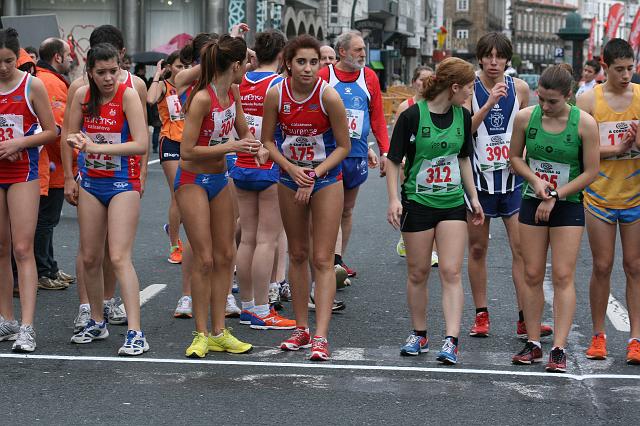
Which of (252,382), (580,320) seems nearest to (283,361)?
(252,382)

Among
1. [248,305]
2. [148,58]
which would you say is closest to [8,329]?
[248,305]

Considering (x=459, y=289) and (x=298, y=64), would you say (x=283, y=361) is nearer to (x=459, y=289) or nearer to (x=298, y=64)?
(x=459, y=289)

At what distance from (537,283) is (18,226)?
10.4 ft

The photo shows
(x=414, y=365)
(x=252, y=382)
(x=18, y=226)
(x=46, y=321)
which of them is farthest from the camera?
(x=46, y=321)

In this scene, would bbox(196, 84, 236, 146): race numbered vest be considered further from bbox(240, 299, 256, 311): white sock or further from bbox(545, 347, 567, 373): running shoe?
bbox(545, 347, 567, 373): running shoe

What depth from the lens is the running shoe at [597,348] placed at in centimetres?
771

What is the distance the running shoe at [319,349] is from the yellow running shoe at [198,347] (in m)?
0.64

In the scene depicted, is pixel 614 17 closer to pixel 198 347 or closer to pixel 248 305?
pixel 248 305

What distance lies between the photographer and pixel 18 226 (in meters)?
7.98

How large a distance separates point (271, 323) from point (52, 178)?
8.91ft

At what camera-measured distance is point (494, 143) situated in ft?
27.6

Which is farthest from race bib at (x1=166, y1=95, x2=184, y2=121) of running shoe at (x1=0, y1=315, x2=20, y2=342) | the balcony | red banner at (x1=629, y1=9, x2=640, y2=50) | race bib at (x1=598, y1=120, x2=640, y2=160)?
the balcony

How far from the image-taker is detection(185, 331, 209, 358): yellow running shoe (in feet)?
25.0

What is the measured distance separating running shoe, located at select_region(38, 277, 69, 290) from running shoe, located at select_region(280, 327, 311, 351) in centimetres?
297
